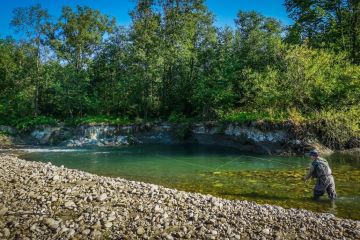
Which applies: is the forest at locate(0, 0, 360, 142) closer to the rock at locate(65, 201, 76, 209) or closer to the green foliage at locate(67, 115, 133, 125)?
the green foliage at locate(67, 115, 133, 125)

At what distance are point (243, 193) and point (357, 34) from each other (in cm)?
2964

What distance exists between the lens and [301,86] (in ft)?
87.5

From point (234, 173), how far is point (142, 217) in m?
8.88

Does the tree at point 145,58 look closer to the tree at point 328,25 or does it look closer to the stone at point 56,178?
the tree at point 328,25

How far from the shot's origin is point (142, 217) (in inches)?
360

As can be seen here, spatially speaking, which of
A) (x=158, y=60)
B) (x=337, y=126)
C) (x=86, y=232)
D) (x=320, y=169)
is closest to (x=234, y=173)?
(x=320, y=169)

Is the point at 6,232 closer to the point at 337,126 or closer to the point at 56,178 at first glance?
the point at 56,178

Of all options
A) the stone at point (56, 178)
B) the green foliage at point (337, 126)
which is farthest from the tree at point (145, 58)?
the stone at point (56, 178)

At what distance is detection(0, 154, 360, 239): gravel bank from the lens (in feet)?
26.9

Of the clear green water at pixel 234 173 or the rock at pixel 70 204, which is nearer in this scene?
the rock at pixel 70 204

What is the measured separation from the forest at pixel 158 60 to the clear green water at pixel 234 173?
28.4ft

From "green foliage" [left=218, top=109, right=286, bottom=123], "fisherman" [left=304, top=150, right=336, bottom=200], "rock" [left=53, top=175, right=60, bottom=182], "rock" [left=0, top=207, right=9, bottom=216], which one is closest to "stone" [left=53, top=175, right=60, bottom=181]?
"rock" [left=53, top=175, right=60, bottom=182]

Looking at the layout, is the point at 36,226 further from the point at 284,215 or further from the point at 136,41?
the point at 136,41

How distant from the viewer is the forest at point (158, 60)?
33.8 metres
